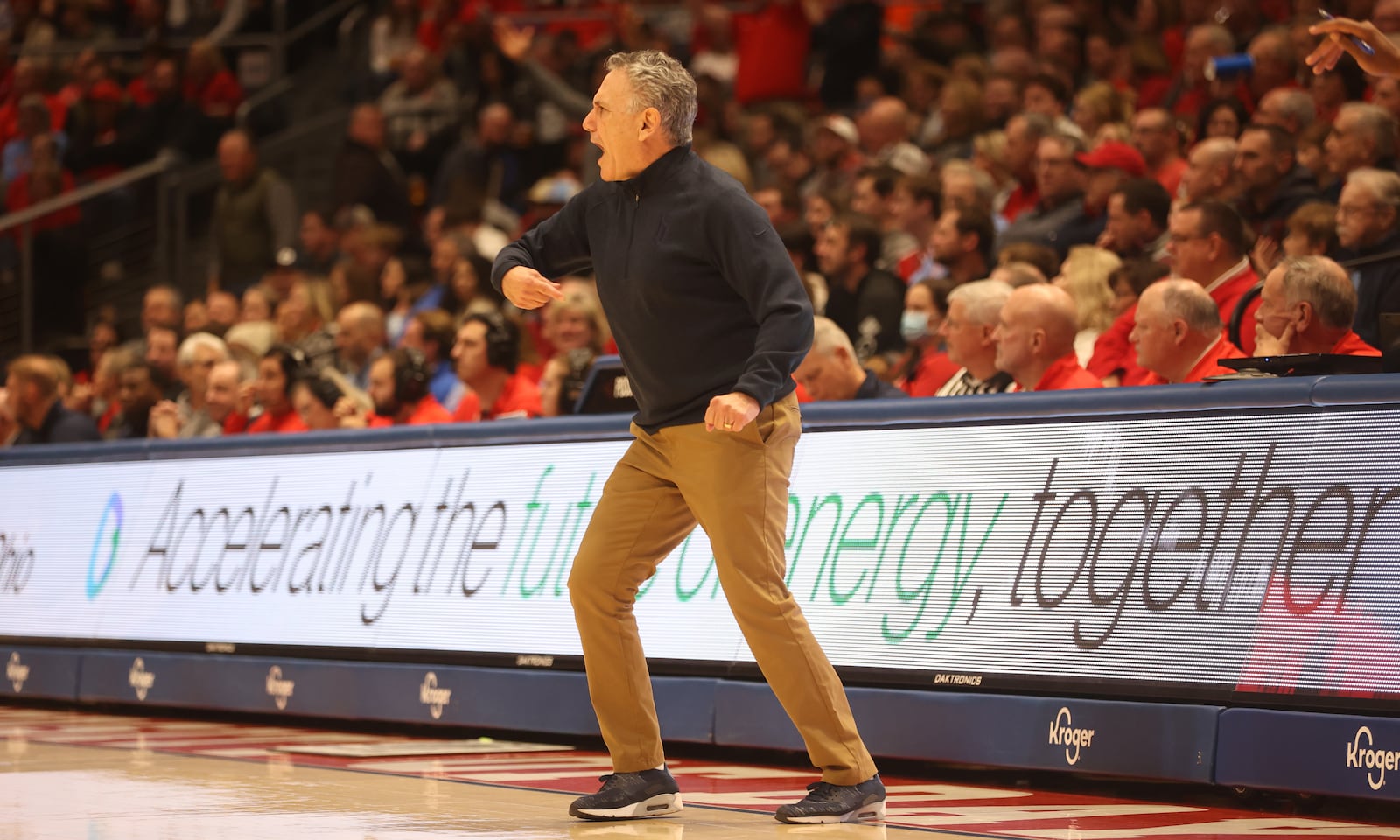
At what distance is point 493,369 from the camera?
9828mm

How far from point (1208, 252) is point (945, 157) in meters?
4.26

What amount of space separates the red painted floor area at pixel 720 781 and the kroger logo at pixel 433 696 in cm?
13

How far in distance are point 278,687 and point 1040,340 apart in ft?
12.0

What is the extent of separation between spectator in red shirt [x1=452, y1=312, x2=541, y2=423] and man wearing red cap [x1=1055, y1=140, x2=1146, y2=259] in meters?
3.00

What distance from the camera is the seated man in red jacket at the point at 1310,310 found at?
6746 millimetres

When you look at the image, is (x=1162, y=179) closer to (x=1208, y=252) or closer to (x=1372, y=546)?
(x=1208, y=252)

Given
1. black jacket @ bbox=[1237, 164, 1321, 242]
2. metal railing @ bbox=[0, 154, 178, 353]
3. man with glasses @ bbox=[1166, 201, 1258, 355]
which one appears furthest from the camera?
metal railing @ bbox=[0, 154, 178, 353]

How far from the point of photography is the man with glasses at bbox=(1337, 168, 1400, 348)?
8055 mm

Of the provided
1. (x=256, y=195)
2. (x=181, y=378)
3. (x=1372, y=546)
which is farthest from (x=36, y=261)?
(x=1372, y=546)

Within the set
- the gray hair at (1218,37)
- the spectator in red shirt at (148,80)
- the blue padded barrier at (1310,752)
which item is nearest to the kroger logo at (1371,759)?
the blue padded barrier at (1310,752)

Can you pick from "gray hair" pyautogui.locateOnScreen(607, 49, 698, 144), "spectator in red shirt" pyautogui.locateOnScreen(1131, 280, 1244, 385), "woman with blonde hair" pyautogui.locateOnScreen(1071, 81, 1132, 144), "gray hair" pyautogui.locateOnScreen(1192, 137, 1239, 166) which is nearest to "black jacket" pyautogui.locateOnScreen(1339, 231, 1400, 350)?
"spectator in red shirt" pyautogui.locateOnScreen(1131, 280, 1244, 385)

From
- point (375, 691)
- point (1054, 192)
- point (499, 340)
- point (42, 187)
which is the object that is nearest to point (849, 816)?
point (375, 691)

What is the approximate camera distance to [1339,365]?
5.96 meters

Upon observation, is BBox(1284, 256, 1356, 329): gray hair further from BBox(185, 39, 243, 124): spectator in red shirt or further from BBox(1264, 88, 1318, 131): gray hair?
BBox(185, 39, 243, 124): spectator in red shirt
